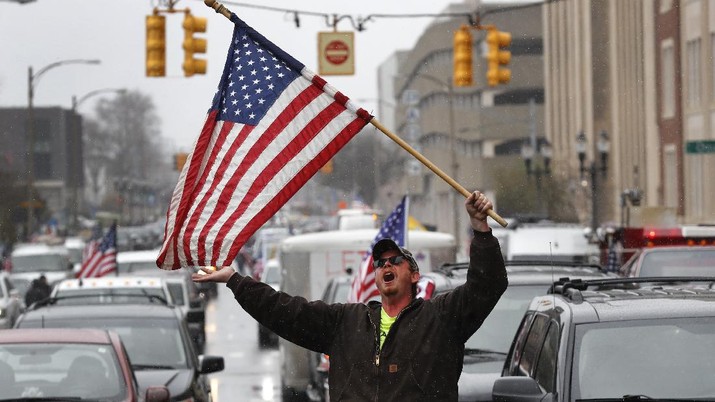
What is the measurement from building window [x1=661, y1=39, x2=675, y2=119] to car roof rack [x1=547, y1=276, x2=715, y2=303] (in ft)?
130

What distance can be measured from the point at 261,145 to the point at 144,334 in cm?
646

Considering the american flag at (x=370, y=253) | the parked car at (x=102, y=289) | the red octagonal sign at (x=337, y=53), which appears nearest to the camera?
the american flag at (x=370, y=253)

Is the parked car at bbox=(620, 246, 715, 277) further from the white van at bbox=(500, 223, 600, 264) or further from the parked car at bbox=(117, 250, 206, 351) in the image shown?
the white van at bbox=(500, 223, 600, 264)

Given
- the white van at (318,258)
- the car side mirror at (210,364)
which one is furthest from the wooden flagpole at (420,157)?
the white van at (318,258)

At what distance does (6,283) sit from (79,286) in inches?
392

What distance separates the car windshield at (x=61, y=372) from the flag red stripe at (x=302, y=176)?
313cm

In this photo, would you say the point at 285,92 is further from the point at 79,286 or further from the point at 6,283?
the point at 6,283

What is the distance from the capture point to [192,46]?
2495 centimetres

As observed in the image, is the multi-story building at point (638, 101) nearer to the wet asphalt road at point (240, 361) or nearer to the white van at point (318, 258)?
the white van at point (318, 258)

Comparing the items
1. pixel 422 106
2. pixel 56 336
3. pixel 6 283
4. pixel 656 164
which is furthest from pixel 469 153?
pixel 56 336

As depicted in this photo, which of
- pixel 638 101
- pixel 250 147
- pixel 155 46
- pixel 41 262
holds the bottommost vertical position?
pixel 41 262

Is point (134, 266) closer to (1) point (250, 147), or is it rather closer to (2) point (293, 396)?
(2) point (293, 396)

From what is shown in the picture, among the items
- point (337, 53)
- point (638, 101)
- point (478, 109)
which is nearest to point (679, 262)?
point (337, 53)

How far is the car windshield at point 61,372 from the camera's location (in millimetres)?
10659
